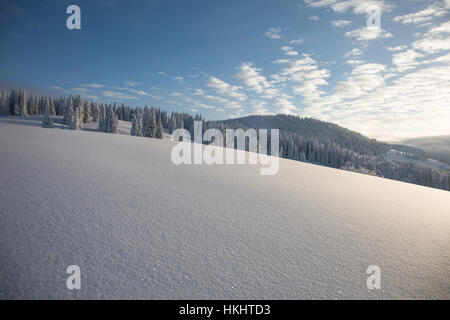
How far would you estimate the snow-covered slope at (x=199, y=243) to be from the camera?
216cm

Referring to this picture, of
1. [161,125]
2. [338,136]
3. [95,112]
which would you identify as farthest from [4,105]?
[338,136]

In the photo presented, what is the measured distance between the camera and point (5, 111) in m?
60.2

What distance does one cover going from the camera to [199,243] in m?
2.94

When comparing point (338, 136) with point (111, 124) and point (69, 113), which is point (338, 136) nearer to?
point (111, 124)

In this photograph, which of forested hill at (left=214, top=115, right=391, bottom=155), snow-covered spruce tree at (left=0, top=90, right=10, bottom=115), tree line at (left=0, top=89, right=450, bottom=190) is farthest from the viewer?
forested hill at (left=214, top=115, right=391, bottom=155)

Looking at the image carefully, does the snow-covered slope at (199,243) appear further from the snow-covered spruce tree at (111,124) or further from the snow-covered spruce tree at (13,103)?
the snow-covered spruce tree at (13,103)

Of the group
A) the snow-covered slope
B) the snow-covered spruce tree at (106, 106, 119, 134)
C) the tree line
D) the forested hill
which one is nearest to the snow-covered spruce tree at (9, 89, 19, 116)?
the tree line

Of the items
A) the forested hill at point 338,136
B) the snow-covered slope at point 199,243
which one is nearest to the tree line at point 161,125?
the snow-covered slope at point 199,243

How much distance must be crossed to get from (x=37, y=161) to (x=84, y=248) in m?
5.82

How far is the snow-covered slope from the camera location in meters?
2.16

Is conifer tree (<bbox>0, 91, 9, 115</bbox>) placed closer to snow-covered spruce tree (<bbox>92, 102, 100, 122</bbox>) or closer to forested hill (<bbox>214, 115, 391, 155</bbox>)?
snow-covered spruce tree (<bbox>92, 102, 100, 122</bbox>)

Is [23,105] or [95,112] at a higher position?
[95,112]

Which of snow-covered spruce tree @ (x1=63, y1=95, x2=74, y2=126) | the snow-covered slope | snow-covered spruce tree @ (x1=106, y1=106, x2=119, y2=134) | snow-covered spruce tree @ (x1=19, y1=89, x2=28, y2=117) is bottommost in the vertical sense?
the snow-covered slope
